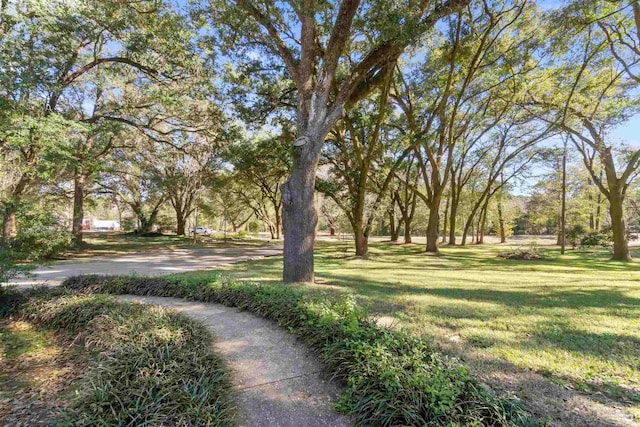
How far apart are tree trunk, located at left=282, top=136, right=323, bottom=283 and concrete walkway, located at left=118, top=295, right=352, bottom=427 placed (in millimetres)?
2006

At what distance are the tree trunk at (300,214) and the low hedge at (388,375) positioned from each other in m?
2.04

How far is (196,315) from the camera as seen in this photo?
430 centimetres

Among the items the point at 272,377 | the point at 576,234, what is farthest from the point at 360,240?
the point at 576,234

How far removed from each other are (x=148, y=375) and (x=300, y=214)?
13.2 ft

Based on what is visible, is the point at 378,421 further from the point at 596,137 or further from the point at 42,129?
the point at 596,137

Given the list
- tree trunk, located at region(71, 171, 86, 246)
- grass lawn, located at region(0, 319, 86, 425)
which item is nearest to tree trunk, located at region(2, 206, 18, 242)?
tree trunk, located at region(71, 171, 86, 246)

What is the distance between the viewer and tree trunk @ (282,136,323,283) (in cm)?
599

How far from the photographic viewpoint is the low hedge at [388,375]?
187cm

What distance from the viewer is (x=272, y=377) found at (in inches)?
103

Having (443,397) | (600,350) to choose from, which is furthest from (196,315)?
(600,350)

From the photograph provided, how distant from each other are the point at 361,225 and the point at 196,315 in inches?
335

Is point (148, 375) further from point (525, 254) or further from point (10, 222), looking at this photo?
point (525, 254)

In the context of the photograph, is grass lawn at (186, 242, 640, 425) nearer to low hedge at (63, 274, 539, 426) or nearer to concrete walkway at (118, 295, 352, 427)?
low hedge at (63, 274, 539, 426)

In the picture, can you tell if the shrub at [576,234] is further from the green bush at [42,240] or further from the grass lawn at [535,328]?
the green bush at [42,240]
